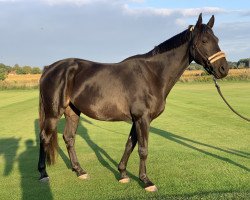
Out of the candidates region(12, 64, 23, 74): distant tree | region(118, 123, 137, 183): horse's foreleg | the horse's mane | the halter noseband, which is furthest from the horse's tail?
region(12, 64, 23, 74): distant tree

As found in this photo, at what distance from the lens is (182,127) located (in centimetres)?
1087

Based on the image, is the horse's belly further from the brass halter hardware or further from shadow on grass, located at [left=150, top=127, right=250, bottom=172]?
shadow on grass, located at [left=150, top=127, right=250, bottom=172]

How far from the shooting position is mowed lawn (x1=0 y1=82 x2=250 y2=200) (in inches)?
193

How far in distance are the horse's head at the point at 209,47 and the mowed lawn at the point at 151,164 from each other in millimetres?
1761

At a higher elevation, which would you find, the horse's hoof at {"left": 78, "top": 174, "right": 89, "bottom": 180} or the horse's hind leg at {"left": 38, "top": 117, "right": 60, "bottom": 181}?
the horse's hind leg at {"left": 38, "top": 117, "right": 60, "bottom": 181}

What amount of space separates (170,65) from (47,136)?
8.14 ft

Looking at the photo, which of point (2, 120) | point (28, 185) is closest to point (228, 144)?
point (28, 185)

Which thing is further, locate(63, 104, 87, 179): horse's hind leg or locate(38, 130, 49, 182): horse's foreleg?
locate(63, 104, 87, 179): horse's hind leg

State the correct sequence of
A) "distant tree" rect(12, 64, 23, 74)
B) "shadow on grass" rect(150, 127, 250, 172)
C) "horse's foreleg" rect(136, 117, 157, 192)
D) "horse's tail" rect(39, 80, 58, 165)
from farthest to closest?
"distant tree" rect(12, 64, 23, 74) < "shadow on grass" rect(150, 127, 250, 172) < "horse's tail" rect(39, 80, 58, 165) < "horse's foreleg" rect(136, 117, 157, 192)

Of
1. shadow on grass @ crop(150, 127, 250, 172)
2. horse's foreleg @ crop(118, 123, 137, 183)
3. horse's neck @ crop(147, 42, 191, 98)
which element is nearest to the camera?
horse's neck @ crop(147, 42, 191, 98)

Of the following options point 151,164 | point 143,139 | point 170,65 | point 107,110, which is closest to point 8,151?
point 151,164

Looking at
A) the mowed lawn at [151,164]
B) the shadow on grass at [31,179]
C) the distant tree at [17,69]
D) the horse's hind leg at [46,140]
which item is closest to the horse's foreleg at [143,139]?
the mowed lawn at [151,164]

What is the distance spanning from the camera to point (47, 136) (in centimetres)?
582

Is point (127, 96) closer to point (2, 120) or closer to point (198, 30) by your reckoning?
point (198, 30)
